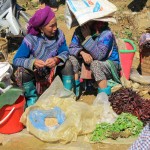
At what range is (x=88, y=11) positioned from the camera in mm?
4199

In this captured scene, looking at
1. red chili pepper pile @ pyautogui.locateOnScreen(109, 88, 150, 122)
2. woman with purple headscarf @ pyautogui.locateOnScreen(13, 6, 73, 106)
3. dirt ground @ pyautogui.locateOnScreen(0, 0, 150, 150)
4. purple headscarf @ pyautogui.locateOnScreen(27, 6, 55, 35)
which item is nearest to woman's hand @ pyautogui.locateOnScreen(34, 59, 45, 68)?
woman with purple headscarf @ pyautogui.locateOnScreen(13, 6, 73, 106)

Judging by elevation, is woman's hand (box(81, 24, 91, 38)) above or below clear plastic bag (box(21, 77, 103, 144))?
above

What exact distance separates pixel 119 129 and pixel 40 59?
1.21 m

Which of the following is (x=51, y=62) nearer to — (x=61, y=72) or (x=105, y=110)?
(x=61, y=72)

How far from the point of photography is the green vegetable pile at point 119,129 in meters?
3.77

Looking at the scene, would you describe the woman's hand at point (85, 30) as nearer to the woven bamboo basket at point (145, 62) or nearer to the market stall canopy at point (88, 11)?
the market stall canopy at point (88, 11)

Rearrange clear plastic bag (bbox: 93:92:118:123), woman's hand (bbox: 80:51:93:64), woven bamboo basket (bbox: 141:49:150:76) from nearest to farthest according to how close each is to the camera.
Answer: clear plastic bag (bbox: 93:92:118:123), woman's hand (bbox: 80:51:93:64), woven bamboo basket (bbox: 141:49:150:76)

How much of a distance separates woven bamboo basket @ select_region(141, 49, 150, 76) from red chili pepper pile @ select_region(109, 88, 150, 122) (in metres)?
0.84

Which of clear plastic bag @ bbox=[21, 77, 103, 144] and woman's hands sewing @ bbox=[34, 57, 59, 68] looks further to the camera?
woman's hands sewing @ bbox=[34, 57, 59, 68]

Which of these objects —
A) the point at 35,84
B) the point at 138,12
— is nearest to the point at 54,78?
the point at 35,84

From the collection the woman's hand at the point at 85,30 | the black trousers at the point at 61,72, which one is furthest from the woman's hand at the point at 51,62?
the woman's hand at the point at 85,30

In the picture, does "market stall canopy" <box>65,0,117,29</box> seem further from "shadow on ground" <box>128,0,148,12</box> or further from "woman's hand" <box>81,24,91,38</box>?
"shadow on ground" <box>128,0,148,12</box>

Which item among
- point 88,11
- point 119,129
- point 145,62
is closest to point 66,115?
point 119,129

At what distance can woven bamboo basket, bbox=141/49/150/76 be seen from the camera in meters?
4.86
